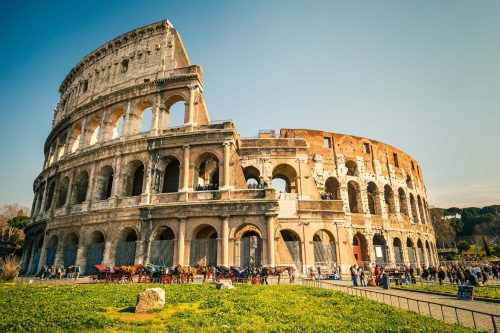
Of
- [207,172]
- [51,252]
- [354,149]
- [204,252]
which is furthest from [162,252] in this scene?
[354,149]

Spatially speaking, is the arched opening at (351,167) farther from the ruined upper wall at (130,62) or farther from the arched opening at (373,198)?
the ruined upper wall at (130,62)

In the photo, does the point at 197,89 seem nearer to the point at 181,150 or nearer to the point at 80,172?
the point at 181,150

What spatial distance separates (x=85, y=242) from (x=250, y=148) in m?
13.9

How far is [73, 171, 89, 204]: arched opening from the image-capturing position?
2241 cm

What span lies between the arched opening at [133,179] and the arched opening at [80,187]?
471 centimetres

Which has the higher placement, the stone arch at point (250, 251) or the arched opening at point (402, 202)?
the arched opening at point (402, 202)

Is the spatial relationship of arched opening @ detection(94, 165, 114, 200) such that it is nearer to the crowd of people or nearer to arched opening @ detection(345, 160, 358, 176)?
the crowd of people

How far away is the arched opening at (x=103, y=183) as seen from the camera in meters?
21.0

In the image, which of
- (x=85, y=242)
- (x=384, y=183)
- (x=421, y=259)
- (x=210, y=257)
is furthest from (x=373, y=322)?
(x=421, y=259)

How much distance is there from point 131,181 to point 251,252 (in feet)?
34.1

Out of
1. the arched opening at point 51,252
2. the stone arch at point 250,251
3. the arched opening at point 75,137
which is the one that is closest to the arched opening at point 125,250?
the arched opening at point 51,252

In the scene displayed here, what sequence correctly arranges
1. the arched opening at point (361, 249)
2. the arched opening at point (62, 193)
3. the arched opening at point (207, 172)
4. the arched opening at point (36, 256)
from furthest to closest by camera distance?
the arched opening at point (361, 249) < the arched opening at point (62, 193) < the arched opening at point (36, 256) < the arched opening at point (207, 172)

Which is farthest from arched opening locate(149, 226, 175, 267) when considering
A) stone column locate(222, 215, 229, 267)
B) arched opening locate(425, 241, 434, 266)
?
arched opening locate(425, 241, 434, 266)

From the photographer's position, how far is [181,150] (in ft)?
64.2
